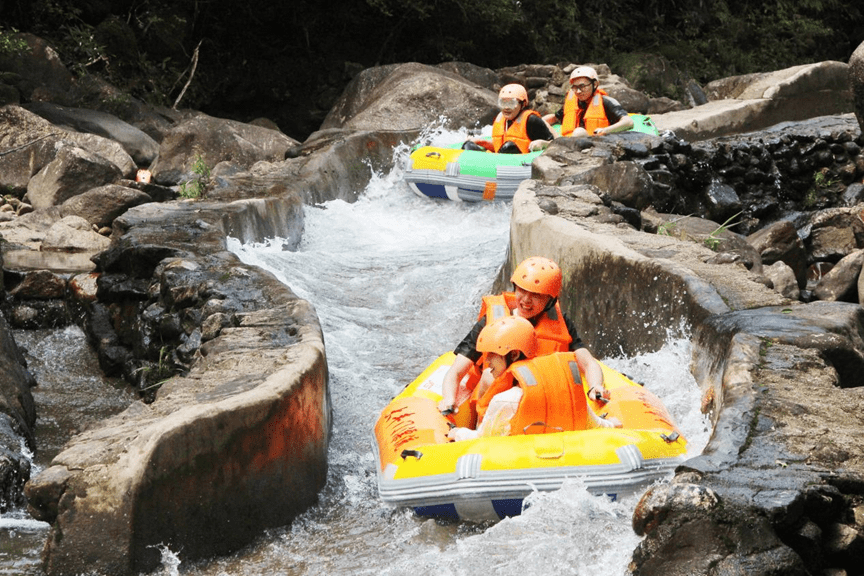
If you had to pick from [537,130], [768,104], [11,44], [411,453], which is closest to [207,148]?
[11,44]

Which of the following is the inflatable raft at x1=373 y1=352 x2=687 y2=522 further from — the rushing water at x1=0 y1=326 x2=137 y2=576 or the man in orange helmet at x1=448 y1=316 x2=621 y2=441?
the rushing water at x1=0 y1=326 x2=137 y2=576

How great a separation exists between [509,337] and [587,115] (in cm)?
713

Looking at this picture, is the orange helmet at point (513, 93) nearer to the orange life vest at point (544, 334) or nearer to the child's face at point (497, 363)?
the orange life vest at point (544, 334)

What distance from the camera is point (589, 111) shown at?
11492mm

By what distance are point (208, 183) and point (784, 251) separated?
18.1 ft

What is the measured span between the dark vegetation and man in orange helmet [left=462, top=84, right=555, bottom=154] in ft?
19.9

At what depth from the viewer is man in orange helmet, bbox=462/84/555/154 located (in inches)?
444

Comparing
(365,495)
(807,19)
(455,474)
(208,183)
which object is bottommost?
(365,495)

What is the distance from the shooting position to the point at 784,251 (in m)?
8.73

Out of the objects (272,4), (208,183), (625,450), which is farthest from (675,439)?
(272,4)

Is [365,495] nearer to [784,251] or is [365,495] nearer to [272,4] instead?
[784,251]


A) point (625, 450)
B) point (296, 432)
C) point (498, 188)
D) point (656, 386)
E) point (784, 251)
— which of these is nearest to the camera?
point (625, 450)

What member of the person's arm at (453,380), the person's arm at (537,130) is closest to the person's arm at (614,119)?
the person's arm at (537,130)

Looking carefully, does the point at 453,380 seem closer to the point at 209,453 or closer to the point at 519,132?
the point at 209,453
